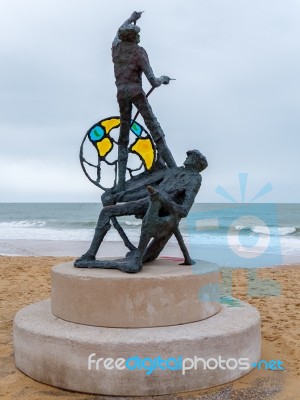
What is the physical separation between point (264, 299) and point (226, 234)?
51.4ft

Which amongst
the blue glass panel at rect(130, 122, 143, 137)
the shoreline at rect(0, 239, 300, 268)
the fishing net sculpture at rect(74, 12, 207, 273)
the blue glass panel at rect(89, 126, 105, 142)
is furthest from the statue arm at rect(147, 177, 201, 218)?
the shoreline at rect(0, 239, 300, 268)

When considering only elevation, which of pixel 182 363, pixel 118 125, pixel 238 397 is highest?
pixel 118 125

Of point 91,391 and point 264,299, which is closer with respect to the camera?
point 91,391

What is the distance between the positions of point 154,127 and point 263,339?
2669 mm

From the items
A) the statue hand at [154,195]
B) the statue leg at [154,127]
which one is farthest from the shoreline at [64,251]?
the statue hand at [154,195]

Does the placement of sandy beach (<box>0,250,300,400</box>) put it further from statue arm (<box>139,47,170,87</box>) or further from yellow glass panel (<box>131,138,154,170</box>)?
statue arm (<box>139,47,170,87</box>)

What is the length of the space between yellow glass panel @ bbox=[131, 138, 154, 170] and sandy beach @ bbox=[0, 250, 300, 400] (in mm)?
2347

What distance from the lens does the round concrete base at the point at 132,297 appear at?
381cm

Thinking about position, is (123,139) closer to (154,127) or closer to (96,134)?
(96,134)

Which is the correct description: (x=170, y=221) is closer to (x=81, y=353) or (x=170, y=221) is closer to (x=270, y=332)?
(x=81, y=353)

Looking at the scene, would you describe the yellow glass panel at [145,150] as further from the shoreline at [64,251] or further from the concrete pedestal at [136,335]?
the shoreline at [64,251]

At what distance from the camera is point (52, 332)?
3754 millimetres

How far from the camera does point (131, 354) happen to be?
3473 millimetres

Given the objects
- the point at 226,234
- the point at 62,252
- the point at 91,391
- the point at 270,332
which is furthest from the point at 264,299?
the point at 226,234
